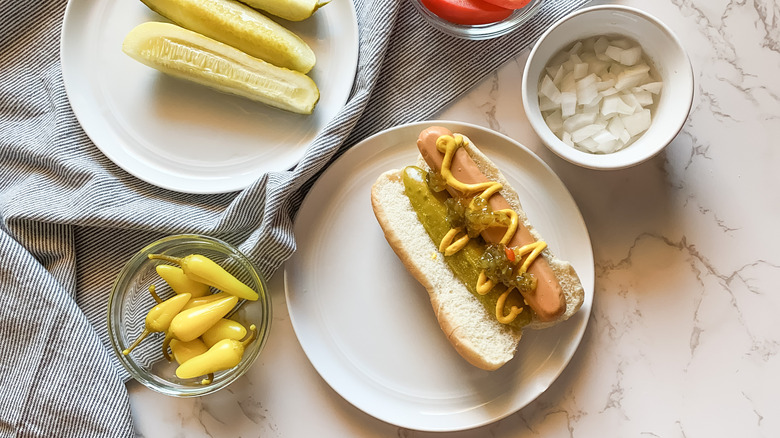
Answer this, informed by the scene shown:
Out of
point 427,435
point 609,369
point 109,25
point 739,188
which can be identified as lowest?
point 427,435

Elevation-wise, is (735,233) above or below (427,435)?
above

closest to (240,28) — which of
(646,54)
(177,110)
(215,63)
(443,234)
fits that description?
(215,63)

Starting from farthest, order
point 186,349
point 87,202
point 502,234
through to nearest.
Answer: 1. point 87,202
2. point 186,349
3. point 502,234

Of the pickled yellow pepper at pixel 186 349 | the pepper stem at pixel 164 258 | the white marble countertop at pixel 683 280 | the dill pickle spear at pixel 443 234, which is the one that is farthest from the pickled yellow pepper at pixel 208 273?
the dill pickle spear at pixel 443 234

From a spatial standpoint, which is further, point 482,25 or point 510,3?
point 482,25

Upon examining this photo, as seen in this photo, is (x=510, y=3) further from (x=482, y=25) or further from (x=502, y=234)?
(x=502, y=234)

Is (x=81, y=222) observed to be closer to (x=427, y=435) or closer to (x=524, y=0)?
(x=427, y=435)

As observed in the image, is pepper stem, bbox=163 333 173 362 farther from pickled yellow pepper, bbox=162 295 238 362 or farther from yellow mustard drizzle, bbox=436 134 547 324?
yellow mustard drizzle, bbox=436 134 547 324

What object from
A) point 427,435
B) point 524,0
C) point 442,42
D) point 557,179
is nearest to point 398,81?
point 442,42
